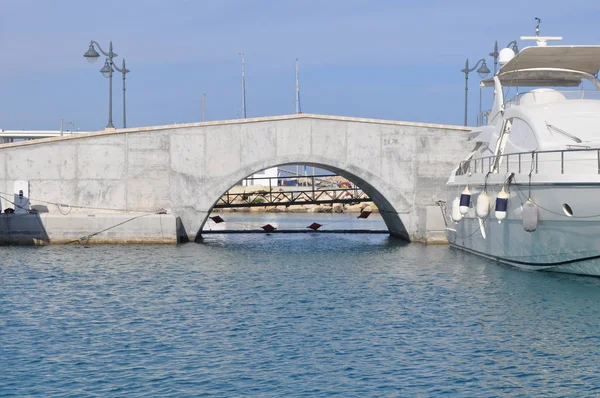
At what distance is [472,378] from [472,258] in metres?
17.2

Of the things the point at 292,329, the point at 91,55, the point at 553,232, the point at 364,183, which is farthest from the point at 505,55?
the point at 292,329

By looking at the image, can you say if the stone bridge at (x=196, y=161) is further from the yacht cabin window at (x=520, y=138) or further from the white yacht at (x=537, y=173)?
the yacht cabin window at (x=520, y=138)

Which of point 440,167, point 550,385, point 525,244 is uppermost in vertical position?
point 440,167

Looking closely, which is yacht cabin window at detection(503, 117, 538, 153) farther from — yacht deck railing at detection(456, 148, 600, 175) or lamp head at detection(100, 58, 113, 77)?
lamp head at detection(100, 58, 113, 77)

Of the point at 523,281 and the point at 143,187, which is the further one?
the point at 143,187

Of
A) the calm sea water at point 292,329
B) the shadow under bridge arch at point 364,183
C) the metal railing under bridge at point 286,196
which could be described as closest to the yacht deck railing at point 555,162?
the calm sea water at point 292,329

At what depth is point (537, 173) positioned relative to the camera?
25.4 meters

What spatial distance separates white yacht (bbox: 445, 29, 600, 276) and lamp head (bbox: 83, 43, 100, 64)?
14.9 m

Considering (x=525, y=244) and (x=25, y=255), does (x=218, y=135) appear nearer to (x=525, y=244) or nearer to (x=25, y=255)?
(x=25, y=255)

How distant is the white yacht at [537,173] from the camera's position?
2447 cm

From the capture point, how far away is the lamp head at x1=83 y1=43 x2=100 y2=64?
116 feet

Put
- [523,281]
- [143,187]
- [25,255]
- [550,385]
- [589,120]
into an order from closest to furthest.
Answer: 1. [550,385]
2. [523,281]
3. [589,120]
4. [25,255]
5. [143,187]

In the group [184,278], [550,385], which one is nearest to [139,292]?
[184,278]

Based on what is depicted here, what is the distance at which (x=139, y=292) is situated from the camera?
24.0 metres
